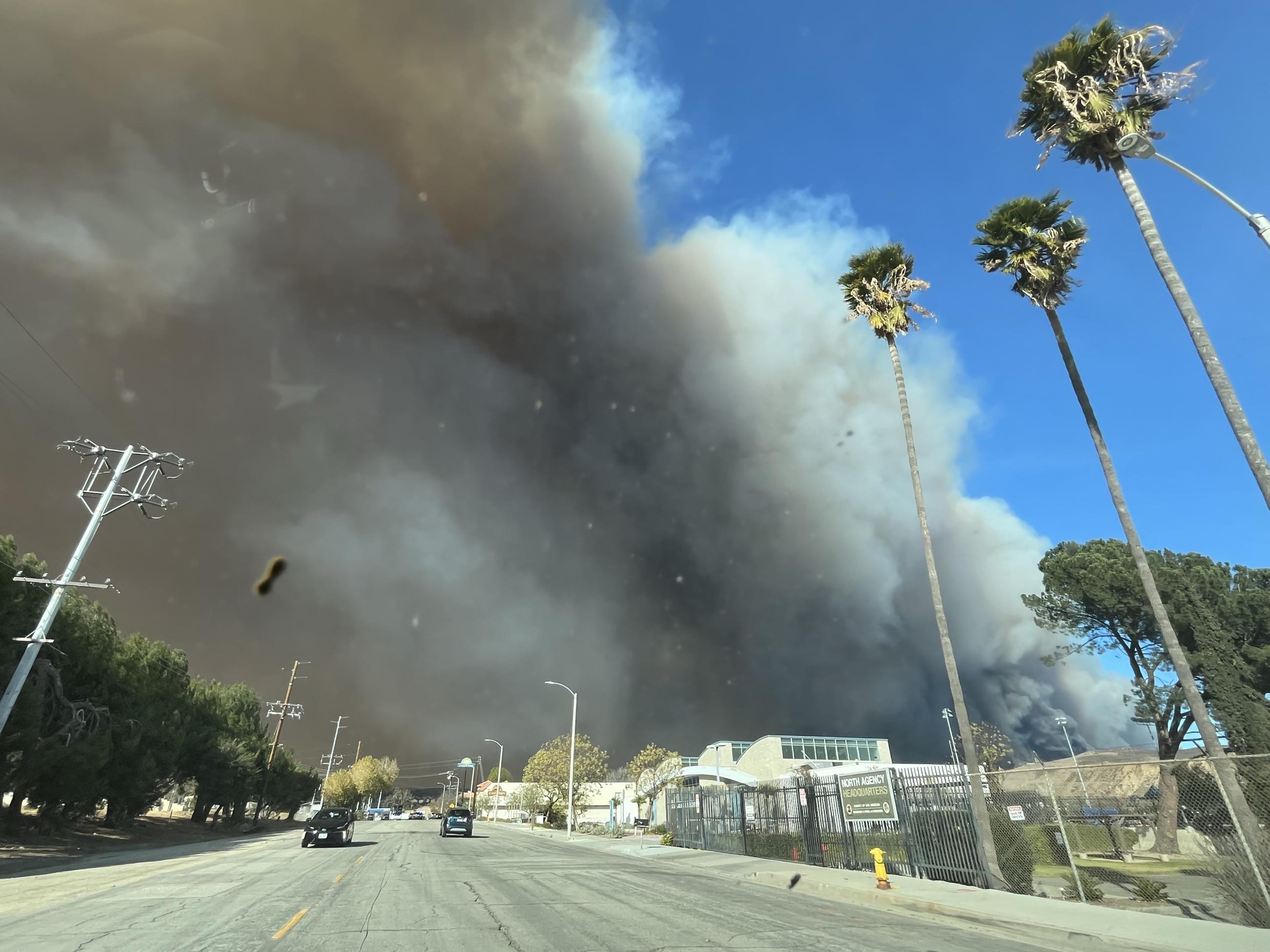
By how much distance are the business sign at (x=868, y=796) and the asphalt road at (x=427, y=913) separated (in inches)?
174

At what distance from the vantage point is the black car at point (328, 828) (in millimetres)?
29703

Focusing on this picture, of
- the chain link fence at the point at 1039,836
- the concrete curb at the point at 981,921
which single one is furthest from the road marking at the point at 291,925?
the chain link fence at the point at 1039,836

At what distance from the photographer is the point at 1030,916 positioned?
38.3 ft

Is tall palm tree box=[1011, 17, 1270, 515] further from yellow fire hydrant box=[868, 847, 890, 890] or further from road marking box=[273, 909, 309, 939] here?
road marking box=[273, 909, 309, 939]

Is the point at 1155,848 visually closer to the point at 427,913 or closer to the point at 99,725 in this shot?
the point at 427,913

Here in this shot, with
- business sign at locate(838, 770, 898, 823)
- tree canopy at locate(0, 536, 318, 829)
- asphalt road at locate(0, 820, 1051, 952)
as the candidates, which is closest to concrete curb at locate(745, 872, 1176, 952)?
asphalt road at locate(0, 820, 1051, 952)

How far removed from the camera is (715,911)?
479 inches

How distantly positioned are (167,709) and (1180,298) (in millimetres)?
51413

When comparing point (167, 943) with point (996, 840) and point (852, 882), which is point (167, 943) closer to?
point (852, 882)

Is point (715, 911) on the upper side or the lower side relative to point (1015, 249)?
lower

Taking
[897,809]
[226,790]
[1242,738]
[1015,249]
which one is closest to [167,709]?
[226,790]

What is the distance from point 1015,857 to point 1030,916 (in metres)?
4.91

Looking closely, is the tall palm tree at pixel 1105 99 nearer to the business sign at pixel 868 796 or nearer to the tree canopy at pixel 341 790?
the business sign at pixel 868 796

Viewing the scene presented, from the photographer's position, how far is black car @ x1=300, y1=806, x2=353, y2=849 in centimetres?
2970
